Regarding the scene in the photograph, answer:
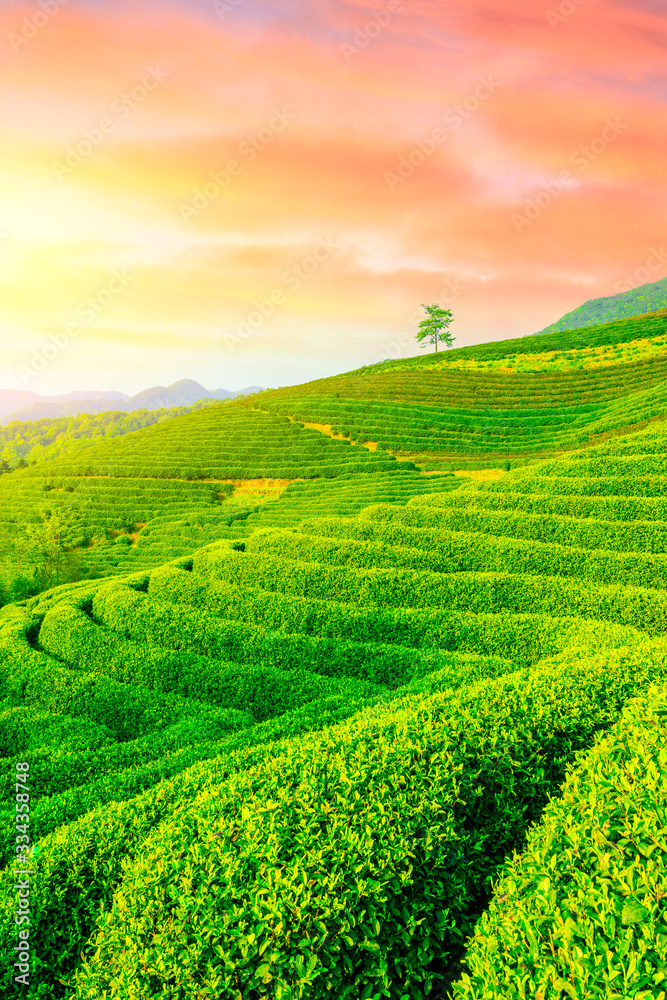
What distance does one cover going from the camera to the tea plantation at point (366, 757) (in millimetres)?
4078

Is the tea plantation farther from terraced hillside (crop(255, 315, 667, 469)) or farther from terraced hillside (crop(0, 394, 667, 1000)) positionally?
terraced hillside (crop(255, 315, 667, 469))

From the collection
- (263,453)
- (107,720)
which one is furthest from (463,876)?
(263,453)

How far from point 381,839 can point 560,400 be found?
4742 centimetres

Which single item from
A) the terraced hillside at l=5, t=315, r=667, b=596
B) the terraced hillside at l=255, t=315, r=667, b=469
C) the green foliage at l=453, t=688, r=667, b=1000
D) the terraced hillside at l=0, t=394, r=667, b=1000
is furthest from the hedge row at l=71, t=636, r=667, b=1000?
the terraced hillside at l=255, t=315, r=667, b=469

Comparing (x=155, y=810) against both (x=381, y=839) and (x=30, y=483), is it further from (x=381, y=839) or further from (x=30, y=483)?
(x=30, y=483)

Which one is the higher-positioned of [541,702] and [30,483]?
[30,483]

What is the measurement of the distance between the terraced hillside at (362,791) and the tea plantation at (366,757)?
0.03m

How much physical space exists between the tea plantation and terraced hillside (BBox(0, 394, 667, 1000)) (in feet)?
0.10

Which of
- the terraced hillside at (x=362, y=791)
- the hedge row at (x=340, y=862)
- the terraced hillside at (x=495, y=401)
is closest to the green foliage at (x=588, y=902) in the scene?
the terraced hillside at (x=362, y=791)

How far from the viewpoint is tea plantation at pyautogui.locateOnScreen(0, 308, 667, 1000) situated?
408cm

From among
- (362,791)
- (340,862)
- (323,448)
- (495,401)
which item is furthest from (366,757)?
(495,401)

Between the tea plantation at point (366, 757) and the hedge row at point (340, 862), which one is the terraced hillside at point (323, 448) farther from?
the hedge row at point (340, 862)

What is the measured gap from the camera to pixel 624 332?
6197 centimetres

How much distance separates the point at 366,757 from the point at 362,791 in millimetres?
555
